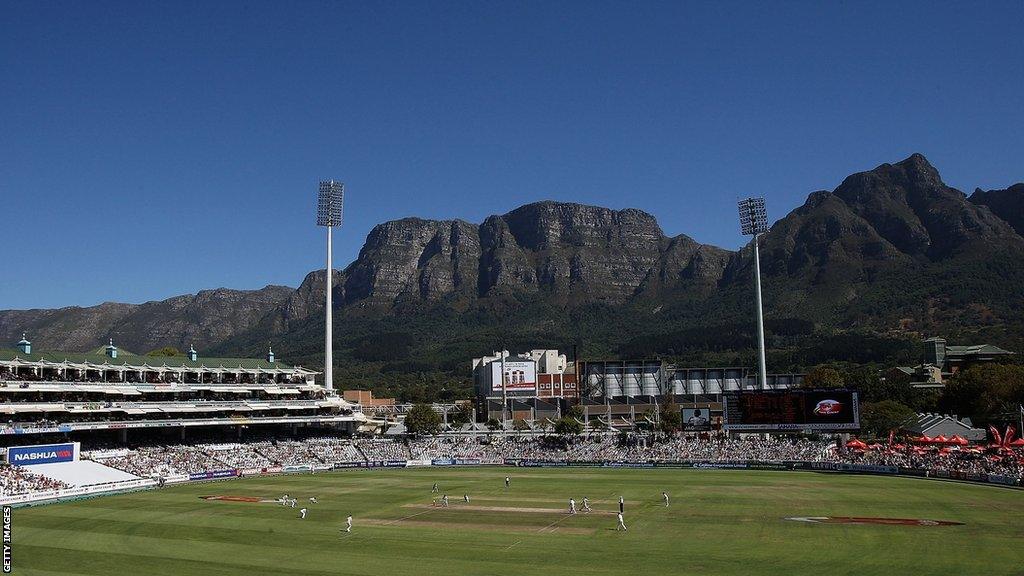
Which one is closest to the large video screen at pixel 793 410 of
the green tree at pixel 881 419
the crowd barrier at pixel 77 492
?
the green tree at pixel 881 419

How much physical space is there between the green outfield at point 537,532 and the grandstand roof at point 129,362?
27213mm

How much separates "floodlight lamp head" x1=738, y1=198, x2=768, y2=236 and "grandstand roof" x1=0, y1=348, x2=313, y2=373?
219 feet

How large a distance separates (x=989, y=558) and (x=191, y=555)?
35313 millimetres

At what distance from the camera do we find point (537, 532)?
43000 millimetres

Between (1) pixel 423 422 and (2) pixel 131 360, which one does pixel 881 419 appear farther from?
(2) pixel 131 360

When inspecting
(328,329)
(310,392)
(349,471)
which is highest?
(328,329)

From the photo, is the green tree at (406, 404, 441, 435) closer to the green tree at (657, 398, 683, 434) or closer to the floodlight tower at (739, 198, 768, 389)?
the green tree at (657, 398, 683, 434)

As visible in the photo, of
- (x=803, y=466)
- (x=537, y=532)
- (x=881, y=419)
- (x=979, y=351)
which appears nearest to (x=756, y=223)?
(x=881, y=419)

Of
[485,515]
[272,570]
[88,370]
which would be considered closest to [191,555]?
[272,570]

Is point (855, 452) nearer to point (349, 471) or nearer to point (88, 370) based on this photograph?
point (349, 471)

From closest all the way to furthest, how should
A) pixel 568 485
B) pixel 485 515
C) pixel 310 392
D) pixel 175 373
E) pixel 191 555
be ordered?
1. pixel 191 555
2. pixel 485 515
3. pixel 568 485
4. pixel 175 373
5. pixel 310 392

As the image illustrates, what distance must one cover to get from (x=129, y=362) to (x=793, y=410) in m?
73.8

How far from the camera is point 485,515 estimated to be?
49812 millimetres

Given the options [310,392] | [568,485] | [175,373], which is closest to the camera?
[568,485]
